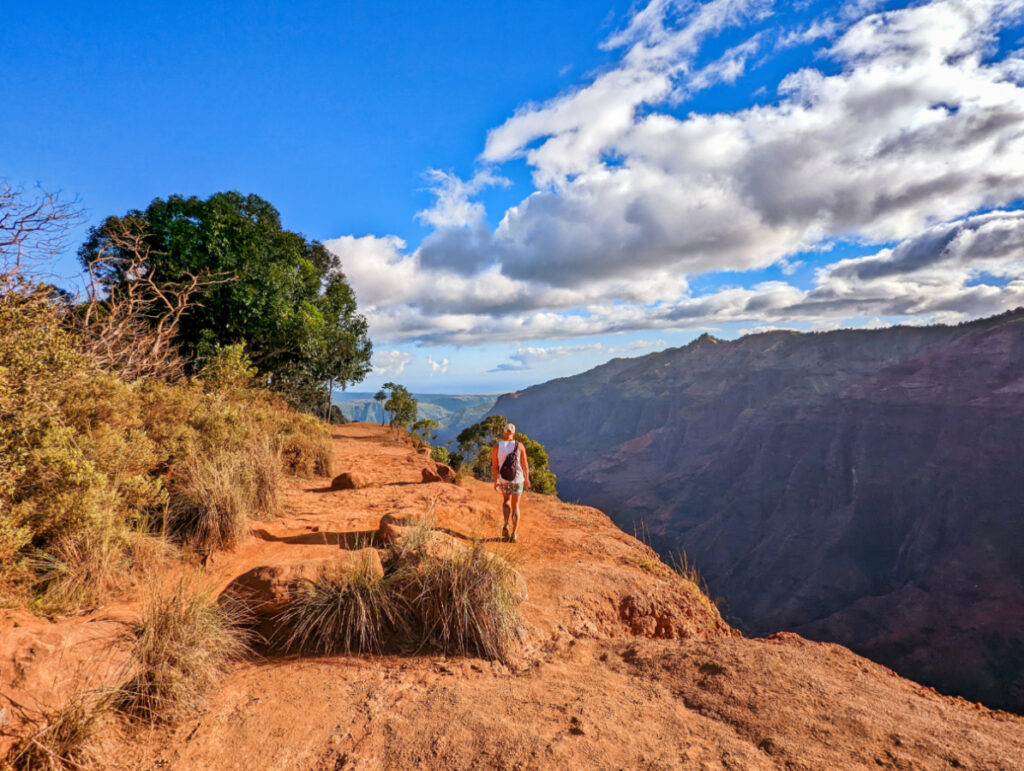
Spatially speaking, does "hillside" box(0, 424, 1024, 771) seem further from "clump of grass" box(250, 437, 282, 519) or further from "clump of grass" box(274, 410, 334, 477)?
"clump of grass" box(274, 410, 334, 477)

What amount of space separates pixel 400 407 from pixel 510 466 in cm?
2139

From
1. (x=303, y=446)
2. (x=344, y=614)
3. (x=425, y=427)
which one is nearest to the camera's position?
(x=344, y=614)

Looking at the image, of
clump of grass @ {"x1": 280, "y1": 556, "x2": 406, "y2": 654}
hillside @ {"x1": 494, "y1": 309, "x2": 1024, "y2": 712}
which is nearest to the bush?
clump of grass @ {"x1": 280, "y1": 556, "x2": 406, "y2": 654}

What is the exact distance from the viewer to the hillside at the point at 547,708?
112 inches

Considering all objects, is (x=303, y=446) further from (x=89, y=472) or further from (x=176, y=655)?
(x=176, y=655)

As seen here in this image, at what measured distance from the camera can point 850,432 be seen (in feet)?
207

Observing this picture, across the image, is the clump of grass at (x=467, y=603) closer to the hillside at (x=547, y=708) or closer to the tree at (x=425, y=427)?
the hillside at (x=547, y=708)

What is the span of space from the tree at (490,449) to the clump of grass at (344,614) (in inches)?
685

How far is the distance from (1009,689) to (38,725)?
48703 millimetres

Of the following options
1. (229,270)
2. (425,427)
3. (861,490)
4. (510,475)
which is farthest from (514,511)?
(861,490)

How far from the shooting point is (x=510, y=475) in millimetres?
7441

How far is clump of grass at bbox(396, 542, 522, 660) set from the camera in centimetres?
425

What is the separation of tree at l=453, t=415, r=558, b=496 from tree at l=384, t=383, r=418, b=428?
4.01 m

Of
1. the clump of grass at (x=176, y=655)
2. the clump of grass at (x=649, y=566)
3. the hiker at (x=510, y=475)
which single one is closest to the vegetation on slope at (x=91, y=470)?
the clump of grass at (x=176, y=655)
